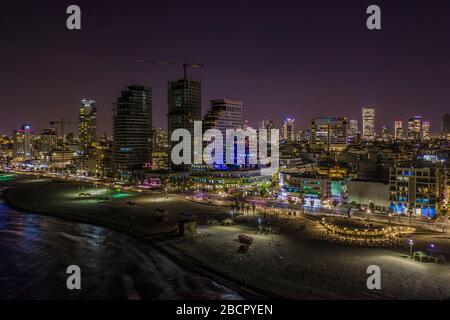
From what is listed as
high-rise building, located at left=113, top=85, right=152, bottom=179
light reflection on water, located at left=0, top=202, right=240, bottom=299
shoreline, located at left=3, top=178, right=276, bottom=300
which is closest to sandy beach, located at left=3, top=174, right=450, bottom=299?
shoreline, located at left=3, top=178, right=276, bottom=300

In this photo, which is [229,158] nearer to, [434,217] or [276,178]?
[276,178]

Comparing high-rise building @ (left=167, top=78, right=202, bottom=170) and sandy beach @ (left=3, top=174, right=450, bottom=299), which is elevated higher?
high-rise building @ (left=167, top=78, right=202, bottom=170)

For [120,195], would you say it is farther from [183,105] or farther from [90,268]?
[90,268]

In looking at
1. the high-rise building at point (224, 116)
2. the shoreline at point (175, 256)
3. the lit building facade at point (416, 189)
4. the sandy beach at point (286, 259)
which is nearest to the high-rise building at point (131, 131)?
the high-rise building at point (224, 116)

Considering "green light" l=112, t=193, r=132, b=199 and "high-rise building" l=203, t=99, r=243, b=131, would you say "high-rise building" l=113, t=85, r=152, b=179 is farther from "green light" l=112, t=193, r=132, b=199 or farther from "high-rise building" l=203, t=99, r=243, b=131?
"green light" l=112, t=193, r=132, b=199

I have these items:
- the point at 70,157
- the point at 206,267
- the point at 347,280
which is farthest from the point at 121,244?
the point at 70,157

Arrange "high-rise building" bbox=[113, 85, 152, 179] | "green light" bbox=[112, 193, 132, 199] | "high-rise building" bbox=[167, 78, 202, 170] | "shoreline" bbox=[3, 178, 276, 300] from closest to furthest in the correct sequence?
1. "shoreline" bbox=[3, 178, 276, 300]
2. "green light" bbox=[112, 193, 132, 199]
3. "high-rise building" bbox=[167, 78, 202, 170]
4. "high-rise building" bbox=[113, 85, 152, 179]

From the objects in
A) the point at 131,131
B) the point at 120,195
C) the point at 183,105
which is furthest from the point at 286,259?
the point at 131,131
